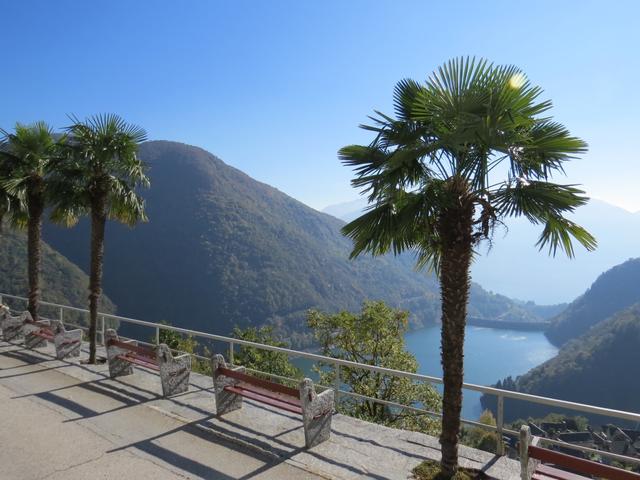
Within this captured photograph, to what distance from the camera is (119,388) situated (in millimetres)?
8164

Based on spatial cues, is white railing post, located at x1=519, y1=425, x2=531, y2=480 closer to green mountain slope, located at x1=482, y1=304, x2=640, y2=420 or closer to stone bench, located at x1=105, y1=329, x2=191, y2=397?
stone bench, located at x1=105, y1=329, x2=191, y2=397

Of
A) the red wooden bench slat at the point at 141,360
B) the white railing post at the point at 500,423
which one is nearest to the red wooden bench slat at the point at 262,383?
the red wooden bench slat at the point at 141,360

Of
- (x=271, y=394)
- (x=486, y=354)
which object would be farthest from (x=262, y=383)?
(x=486, y=354)

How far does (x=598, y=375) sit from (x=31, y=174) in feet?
346

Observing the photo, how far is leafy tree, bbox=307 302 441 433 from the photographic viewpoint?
18656 mm

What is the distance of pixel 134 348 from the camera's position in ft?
27.6

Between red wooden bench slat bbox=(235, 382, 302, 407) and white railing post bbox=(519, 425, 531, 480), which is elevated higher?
white railing post bbox=(519, 425, 531, 480)

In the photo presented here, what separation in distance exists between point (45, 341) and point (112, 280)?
12374cm

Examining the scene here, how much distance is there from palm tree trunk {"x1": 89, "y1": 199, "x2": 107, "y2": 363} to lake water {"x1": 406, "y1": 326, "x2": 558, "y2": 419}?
326 ft

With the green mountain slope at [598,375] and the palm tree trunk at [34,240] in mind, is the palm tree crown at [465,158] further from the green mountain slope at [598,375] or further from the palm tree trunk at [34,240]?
the green mountain slope at [598,375]

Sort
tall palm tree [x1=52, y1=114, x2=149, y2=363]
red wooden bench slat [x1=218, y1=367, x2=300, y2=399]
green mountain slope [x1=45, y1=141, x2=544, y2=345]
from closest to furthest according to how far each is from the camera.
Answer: red wooden bench slat [x1=218, y1=367, x2=300, y2=399], tall palm tree [x1=52, y1=114, x2=149, y2=363], green mountain slope [x1=45, y1=141, x2=544, y2=345]

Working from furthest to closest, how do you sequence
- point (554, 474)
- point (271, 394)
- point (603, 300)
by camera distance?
point (603, 300) → point (271, 394) → point (554, 474)

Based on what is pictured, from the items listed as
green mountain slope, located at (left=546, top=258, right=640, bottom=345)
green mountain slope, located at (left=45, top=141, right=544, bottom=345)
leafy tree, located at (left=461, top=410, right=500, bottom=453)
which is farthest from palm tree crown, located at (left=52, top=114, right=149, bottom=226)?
green mountain slope, located at (left=546, top=258, right=640, bottom=345)

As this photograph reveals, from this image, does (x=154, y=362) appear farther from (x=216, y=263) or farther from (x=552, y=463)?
(x=216, y=263)
